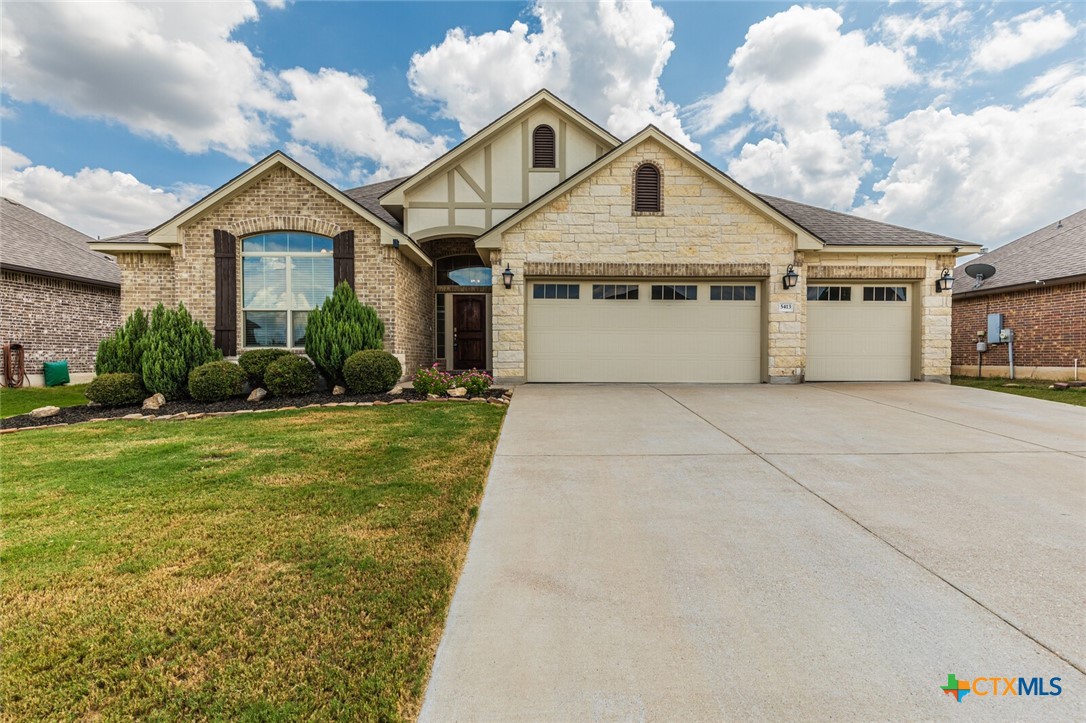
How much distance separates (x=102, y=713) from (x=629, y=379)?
→ 950 centimetres

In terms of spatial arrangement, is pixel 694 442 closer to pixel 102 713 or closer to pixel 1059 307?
pixel 102 713

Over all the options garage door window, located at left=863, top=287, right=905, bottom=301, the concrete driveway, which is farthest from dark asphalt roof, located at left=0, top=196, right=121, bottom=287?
garage door window, located at left=863, top=287, right=905, bottom=301

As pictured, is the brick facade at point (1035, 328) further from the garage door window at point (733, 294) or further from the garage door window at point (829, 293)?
the garage door window at point (733, 294)

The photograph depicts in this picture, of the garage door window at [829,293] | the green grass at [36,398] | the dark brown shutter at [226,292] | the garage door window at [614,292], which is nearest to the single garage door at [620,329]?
the garage door window at [614,292]

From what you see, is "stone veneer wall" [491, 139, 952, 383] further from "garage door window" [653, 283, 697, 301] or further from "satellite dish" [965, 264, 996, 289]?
"satellite dish" [965, 264, 996, 289]

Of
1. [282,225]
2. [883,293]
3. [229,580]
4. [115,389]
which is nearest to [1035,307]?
[883,293]

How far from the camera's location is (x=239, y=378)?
846cm

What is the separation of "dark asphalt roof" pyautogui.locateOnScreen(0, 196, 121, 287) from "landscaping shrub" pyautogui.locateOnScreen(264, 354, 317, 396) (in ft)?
26.7

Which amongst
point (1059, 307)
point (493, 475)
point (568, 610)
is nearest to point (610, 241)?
point (493, 475)

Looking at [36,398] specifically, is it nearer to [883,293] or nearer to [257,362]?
[257,362]

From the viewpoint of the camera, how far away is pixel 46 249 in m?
13.2

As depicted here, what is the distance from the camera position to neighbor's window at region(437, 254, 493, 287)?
13.0 metres

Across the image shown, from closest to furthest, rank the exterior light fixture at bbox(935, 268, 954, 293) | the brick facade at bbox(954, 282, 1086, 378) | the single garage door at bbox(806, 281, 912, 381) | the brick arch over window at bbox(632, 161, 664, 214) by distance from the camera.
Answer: the brick arch over window at bbox(632, 161, 664, 214) < the exterior light fixture at bbox(935, 268, 954, 293) < the single garage door at bbox(806, 281, 912, 381) < the brick facade at bbox(954, 282, 1086, 378)

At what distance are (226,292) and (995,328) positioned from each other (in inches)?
778
